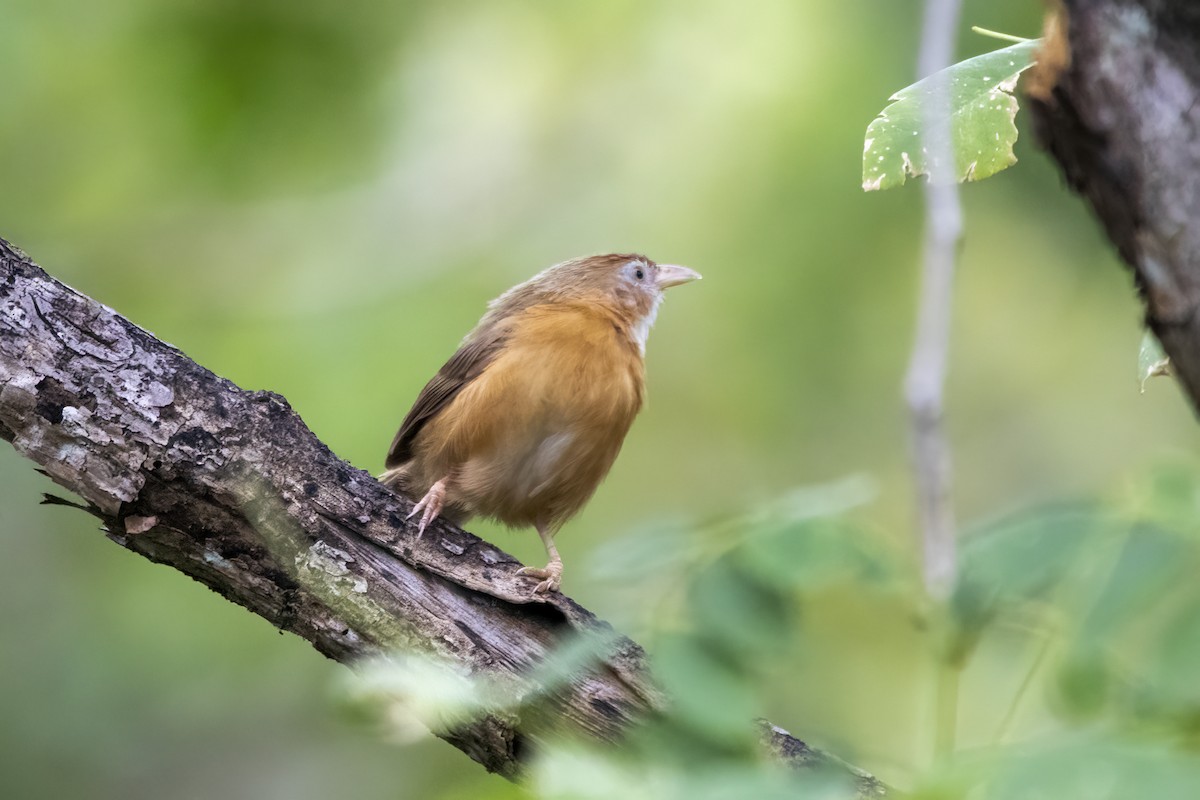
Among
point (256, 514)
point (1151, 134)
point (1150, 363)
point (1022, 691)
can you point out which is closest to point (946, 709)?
point (1022, 691)

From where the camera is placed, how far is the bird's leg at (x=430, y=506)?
376 centimetres

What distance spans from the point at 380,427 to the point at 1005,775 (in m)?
6.24

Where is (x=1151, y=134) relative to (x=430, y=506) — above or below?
below

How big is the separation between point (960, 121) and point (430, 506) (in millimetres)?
2278

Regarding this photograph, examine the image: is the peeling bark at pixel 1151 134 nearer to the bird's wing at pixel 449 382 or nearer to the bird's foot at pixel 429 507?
the bird's foot at pixel 429 507

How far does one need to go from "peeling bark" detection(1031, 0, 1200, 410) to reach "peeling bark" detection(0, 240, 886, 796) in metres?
1.75

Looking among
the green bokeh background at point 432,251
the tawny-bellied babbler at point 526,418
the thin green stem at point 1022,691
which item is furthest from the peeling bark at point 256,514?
the green bokeh background at point 432,251

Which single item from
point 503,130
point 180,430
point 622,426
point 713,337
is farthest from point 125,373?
point 713,337

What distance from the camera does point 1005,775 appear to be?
1.26 metres

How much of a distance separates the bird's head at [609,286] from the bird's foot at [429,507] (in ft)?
4.06

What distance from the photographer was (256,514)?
3.42 metres

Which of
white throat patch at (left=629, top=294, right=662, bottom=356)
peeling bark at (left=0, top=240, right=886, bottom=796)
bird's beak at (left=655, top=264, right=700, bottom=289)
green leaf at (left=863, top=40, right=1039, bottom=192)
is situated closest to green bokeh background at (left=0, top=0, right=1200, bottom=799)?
bird's beak at (left=655, top=264, right=700, bottom=289)

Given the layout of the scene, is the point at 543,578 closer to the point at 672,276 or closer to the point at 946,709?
the point at 946,709

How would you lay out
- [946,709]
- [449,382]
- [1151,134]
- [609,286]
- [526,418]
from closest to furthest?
[946,709] < [1151,134] < [526,418] < [449,382] < [609,286]
